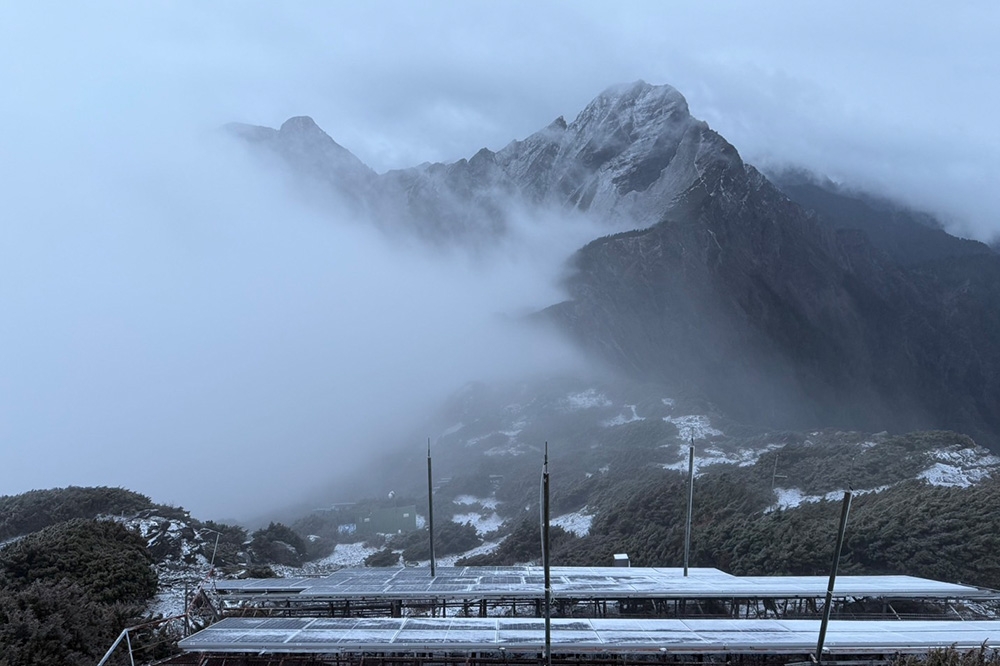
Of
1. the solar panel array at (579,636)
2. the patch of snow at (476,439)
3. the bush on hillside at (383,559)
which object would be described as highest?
the patch of snow at (476,439)

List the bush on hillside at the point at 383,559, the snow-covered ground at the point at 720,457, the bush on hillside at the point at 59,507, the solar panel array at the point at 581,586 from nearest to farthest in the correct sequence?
1. the solar panel array at the point at 581,586
2. the bush on hillside at the point at 59,507
3. the bush on hillside at the point at 383,559
4. the snow-covered ground at the point at 720,457

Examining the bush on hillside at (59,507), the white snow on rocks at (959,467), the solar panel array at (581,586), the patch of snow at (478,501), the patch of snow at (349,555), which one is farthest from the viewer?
the patch of snow at (478,501)

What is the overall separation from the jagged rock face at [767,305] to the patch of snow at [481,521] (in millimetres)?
29741

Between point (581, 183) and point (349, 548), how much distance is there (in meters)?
79.6

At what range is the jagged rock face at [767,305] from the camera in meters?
74.6

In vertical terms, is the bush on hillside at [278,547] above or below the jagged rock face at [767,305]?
below

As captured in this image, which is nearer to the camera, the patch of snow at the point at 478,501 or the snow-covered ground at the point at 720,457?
the snow-covered ground at the point at 720,457

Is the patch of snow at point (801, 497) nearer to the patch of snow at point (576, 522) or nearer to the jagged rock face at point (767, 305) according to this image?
the patch of snow at point (576, 522)

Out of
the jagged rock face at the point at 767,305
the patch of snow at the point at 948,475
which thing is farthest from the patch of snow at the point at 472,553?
the jagged rock face at the point at 767,305

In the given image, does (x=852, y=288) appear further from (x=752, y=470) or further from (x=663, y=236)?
(x=752, y=470)

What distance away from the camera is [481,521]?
46594 mm

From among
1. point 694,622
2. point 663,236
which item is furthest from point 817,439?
point 663,236

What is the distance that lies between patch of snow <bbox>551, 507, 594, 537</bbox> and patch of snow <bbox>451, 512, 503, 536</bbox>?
204 inches

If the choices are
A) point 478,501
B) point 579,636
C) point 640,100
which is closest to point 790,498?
point 579,636
